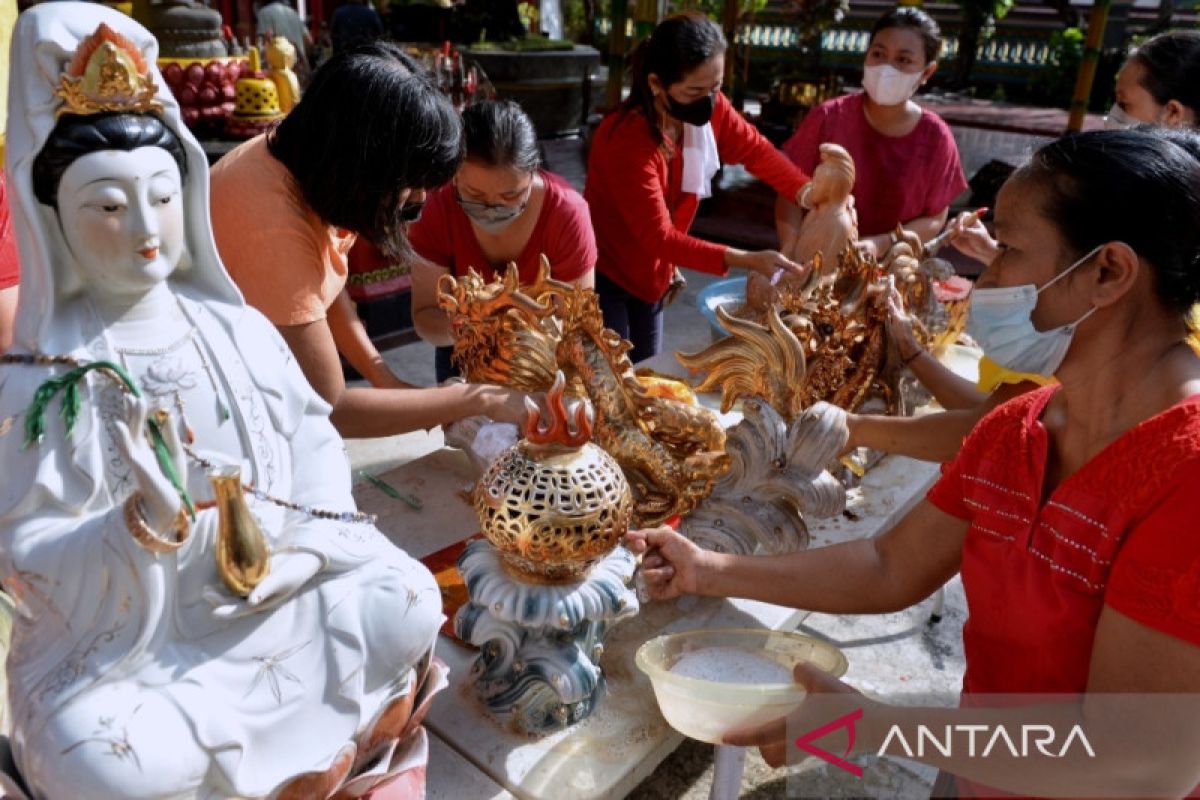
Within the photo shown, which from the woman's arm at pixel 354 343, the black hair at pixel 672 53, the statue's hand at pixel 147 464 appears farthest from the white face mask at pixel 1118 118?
the statue's hand at pixel 147 464

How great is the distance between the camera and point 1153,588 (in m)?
1.14

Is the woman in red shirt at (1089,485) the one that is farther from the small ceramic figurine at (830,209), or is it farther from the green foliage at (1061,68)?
the green foliage at (1061,68)

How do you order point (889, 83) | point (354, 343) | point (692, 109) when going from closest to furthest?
point (354, 343)
point (692, 109)
point (889, 83)

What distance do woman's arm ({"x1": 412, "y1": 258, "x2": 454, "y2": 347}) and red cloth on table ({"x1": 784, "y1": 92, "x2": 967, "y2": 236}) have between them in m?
1.60

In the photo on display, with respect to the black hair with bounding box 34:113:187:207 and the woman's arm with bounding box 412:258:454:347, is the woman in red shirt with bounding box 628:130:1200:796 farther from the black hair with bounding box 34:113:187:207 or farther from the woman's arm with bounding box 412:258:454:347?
the woman's arm with bounding box 412:258:454:347

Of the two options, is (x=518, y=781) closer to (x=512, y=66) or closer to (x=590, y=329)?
(x=590, y=329)

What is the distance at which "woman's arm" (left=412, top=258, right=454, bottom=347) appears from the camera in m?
2.61

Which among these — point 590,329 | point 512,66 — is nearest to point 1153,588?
point 590,329

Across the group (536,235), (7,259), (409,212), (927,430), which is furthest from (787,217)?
(7,259)

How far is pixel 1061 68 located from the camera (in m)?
13.4

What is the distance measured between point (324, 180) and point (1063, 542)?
1468mm

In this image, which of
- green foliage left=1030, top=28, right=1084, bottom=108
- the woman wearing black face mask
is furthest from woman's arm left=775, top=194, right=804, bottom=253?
green foliage left=1030, top=28, right=1084, bottom=108

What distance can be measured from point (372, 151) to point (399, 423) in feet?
2.15

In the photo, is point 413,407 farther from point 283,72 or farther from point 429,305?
Result: point 283,72
